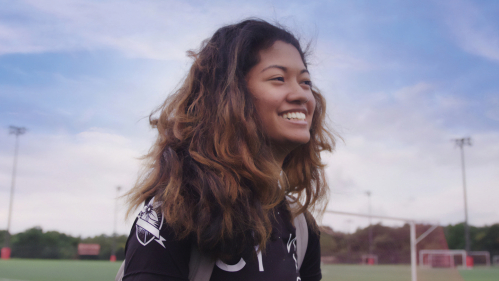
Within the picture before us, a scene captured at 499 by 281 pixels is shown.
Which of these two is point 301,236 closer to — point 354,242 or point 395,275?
point 354,242

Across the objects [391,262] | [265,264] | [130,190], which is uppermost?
[130,190]

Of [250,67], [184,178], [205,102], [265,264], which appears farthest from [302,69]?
[265,264]

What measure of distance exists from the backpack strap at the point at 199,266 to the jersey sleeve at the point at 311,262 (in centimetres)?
69

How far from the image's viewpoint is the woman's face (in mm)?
1584

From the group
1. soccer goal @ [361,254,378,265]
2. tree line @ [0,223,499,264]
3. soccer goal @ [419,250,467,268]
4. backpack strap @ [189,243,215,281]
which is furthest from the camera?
soccer goal @ [361,254,378,265]

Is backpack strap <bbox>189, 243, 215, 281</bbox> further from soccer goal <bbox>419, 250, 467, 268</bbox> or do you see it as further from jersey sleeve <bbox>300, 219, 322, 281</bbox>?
soccer goal <bbox>419, 250, 467, 268</bbox>

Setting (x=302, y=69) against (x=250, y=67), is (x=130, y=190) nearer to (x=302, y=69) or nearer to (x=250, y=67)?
(x=250, y=67)

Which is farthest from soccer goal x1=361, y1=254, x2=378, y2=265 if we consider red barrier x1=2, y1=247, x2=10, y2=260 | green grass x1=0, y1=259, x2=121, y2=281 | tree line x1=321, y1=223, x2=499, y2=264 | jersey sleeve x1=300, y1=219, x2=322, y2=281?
red barrier x1=2, y1=247, x2=10, y2=260

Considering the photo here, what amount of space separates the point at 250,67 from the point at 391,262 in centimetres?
2533

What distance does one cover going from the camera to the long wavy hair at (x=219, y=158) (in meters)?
1.28

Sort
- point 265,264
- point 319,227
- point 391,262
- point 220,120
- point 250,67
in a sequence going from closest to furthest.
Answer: point 265,264, point 220,120, point 250,67, point 319,227, point 391,262

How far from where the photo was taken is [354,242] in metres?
19.5

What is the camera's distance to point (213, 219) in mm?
1287

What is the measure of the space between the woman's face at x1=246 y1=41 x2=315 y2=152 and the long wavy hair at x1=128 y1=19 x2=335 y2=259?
4 cm
